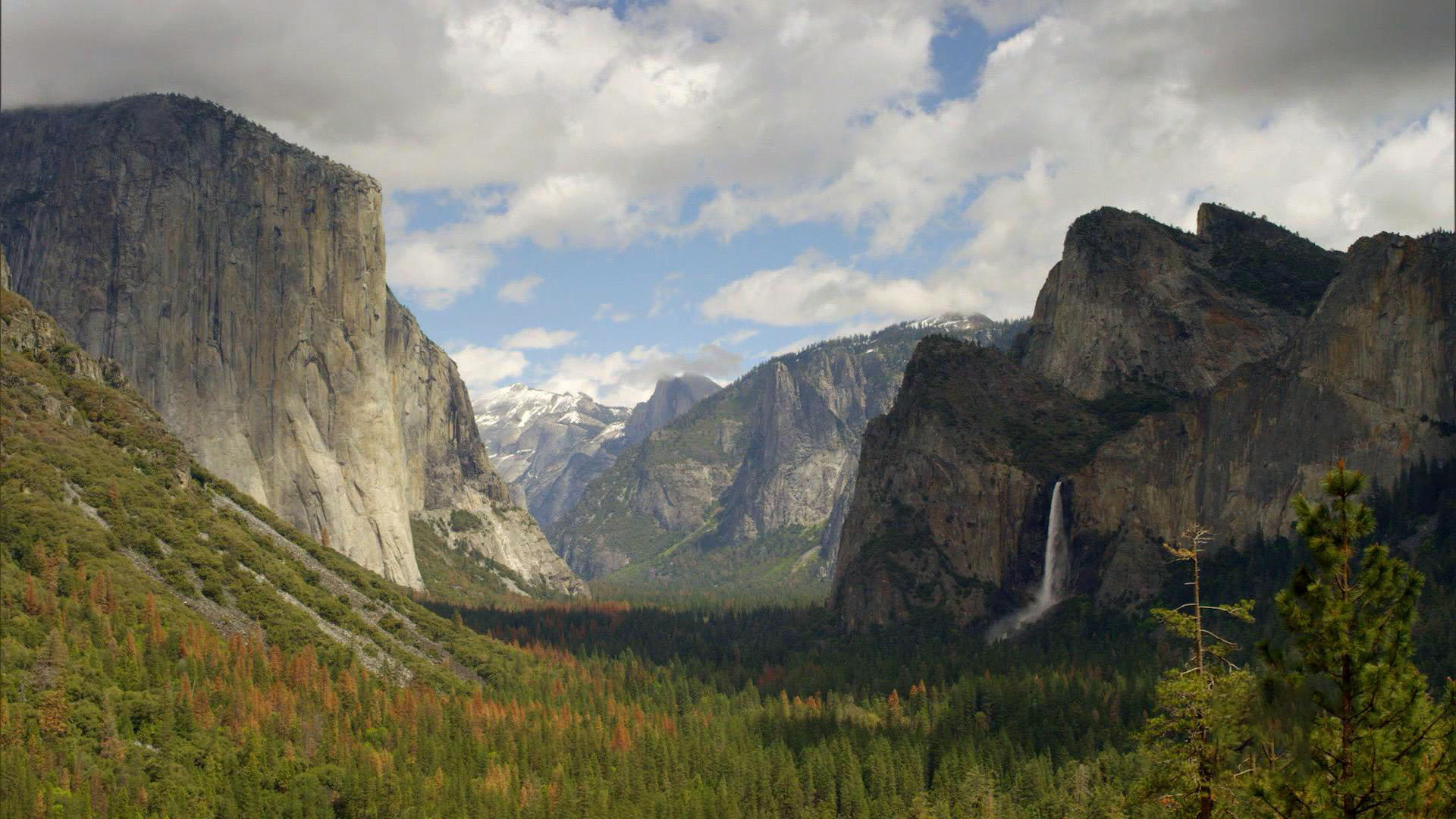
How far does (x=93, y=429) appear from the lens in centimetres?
17638

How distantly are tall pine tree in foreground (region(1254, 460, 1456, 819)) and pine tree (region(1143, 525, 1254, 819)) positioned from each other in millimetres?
2338

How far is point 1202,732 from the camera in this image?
1706 inches

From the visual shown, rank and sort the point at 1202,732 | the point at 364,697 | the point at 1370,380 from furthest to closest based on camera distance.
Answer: the point at 1370,380, the point at 364,697, the point at 1202,732

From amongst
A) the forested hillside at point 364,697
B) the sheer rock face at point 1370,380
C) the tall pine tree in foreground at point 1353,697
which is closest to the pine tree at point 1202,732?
the tall pine tree in foreground at point 1353,697

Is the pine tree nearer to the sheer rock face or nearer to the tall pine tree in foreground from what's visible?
the tall pine tree in foreground

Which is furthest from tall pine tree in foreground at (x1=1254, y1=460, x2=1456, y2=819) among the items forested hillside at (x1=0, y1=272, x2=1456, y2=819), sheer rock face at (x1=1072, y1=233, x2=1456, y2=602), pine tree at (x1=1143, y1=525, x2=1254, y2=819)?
sheer rock face at (x1=1072, y1=233, x2=1456, y2=602)

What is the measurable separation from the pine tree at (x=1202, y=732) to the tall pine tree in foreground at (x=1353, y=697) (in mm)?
2338

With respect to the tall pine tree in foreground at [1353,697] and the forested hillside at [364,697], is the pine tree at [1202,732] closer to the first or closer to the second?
the tall pine tree in foreground at [1353,697]

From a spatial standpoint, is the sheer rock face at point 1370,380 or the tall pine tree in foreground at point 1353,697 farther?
the sheer rock face at point 1370,380

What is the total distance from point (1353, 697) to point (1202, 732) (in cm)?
625

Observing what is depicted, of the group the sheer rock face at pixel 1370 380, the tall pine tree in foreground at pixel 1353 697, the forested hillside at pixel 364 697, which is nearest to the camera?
the tall pine tree in foreground at pixel 1353 697

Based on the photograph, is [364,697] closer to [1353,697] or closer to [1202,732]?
[1202,732]

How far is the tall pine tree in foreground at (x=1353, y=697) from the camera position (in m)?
37.5

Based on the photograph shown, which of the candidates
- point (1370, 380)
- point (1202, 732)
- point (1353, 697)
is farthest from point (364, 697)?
point (1370, 380)
